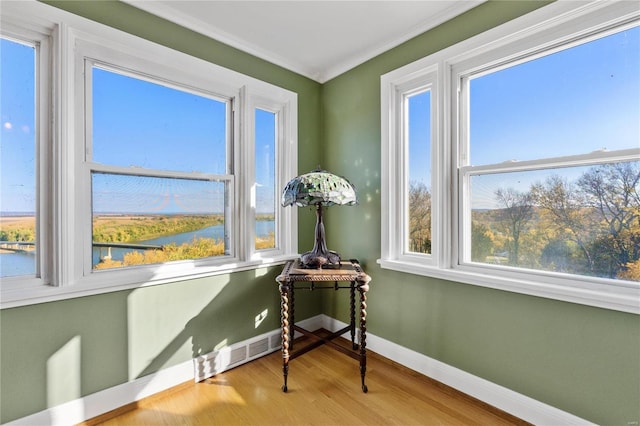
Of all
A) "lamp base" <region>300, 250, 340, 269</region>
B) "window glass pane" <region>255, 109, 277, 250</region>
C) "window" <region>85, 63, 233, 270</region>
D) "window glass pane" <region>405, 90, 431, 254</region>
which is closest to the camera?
"window" <region>85, 63, 233, 270</region>

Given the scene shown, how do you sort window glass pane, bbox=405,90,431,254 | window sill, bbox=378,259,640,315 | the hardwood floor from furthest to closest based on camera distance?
window glass pane, bbox=405,90,431,254, the hardwood floor, window sill, bbox=378,259,640,315

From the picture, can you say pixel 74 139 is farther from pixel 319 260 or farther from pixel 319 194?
pixel 319 260

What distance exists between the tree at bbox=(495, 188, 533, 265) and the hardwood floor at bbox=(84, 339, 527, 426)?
0.97 meters

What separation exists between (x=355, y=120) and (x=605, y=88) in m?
1.60

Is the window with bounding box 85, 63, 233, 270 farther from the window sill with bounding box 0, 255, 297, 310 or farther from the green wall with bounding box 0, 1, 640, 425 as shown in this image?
the green wall with bounding box 0, 1, 640, 425

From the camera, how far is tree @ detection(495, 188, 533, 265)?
169cm

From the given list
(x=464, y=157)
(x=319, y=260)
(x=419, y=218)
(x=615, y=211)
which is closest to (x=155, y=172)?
(x=319, y=260)

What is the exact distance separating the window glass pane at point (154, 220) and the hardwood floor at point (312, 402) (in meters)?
0.90

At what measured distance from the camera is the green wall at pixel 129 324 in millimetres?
1452

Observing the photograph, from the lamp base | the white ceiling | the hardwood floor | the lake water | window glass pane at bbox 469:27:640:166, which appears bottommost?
the hardwood floor

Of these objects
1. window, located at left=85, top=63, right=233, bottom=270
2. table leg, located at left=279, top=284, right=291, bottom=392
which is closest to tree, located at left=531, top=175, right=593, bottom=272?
table leg, located at left=279, top=284, right=291, bottom=392

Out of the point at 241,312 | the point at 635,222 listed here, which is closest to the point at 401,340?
the point at 241,312

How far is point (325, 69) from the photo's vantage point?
2693mm

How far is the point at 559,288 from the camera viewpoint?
1.48 m
